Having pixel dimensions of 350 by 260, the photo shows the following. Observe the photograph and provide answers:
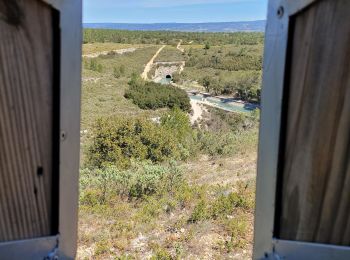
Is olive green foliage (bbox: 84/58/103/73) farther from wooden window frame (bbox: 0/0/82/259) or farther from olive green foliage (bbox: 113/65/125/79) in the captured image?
wooden window frame (bbox: 0/0/82/259)

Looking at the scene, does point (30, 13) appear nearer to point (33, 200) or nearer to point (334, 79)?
point (33, 200)

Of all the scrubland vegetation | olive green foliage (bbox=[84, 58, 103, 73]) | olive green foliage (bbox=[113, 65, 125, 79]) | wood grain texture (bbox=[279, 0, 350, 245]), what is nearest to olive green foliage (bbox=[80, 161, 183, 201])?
the scrubland vegetation

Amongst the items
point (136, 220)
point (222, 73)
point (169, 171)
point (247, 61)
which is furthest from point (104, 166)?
point (247, 61)

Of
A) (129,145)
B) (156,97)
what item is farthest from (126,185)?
(156,97)

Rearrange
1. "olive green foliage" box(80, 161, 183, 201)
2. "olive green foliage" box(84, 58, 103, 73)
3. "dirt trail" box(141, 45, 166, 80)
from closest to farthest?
"olive green foliage" box(80, 161, 183, 201), "olive green foliage" box(84, 58, 103, 73), "dirt trail" box(141, 45, 166, 80)

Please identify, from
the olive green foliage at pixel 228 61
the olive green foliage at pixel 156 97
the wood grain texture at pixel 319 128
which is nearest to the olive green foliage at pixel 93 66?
the olive green foliage at pixel 156 97

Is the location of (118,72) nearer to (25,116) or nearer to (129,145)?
(129,145)
